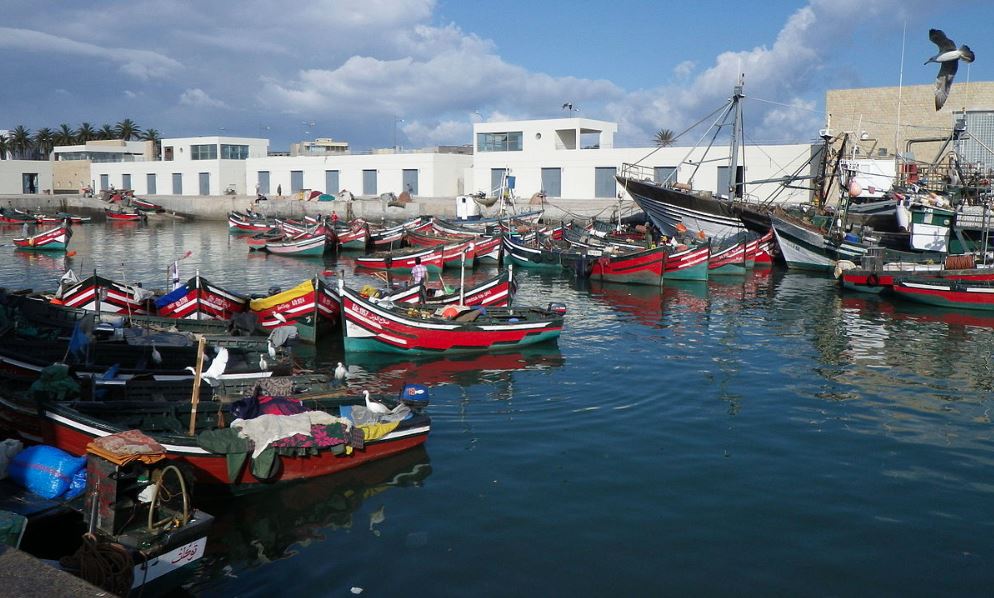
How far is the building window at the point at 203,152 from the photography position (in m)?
80.0

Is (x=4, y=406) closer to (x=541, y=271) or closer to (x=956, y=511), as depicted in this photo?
(x=956, y=511)

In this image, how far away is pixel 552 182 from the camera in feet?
197

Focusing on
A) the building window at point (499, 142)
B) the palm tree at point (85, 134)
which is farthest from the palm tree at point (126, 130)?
the building window at point (499, 142)

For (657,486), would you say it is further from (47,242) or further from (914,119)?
(914,119)

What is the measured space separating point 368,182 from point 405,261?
107 ft

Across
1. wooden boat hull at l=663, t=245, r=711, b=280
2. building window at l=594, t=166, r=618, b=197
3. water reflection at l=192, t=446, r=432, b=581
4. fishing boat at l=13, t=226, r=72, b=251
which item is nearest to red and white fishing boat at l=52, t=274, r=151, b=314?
water reflection at l=192, t=446, r=432, b=581

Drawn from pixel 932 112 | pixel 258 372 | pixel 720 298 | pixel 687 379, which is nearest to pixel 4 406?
pixel 258 372

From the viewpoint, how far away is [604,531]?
9.86 meters

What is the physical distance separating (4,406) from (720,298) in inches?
935

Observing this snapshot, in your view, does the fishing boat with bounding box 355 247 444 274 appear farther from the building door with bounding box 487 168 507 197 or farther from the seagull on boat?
the building door with bounding box 487 168 507 197

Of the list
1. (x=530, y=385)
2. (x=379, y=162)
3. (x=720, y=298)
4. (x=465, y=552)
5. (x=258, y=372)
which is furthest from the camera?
(x=379, y=162)

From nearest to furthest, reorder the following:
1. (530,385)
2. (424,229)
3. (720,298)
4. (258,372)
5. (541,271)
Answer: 1. (258,372)
2. (530,385)
3. (720,298)
4. (541,271)
5. (424,229)

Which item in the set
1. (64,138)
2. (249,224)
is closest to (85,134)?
(64,138)

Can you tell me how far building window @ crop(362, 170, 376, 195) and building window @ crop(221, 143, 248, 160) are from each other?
59.6ft
